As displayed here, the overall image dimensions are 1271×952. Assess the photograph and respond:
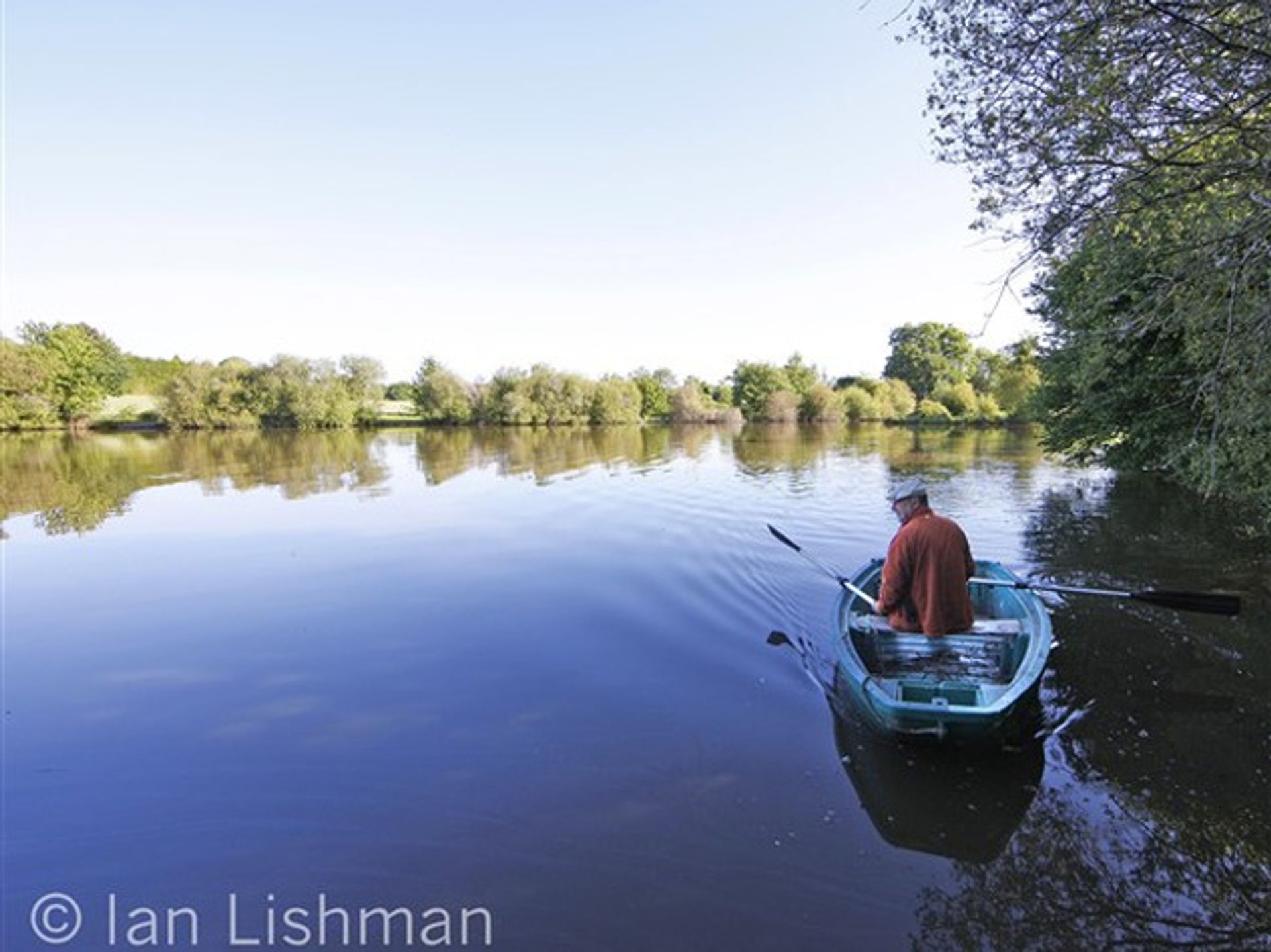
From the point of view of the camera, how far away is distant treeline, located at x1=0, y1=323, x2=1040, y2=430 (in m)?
52.7

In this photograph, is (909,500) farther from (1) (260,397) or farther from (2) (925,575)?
(1) (260,397)

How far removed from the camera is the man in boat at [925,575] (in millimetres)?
5527

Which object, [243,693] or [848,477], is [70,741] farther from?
[848,477]

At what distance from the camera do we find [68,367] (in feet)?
174

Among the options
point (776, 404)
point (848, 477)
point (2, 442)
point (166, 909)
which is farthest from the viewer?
point (776, 404)

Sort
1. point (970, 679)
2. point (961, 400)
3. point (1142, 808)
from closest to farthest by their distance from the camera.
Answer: point (1142, 808) → point (970, 679) → point (961, 400)

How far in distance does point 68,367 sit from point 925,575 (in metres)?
71.1

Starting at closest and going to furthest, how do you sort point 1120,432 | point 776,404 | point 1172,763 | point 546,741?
point 1172,763, point 546,741, point 1120,432, point 776,404

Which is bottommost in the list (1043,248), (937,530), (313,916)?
(313,916)

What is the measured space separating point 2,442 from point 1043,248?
55.9 m

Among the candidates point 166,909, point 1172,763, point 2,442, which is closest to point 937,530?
point 1172,763

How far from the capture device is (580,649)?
7453 mm

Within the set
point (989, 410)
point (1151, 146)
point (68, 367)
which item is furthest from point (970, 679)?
point (68, 367)

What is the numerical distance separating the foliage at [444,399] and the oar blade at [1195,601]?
213ft
